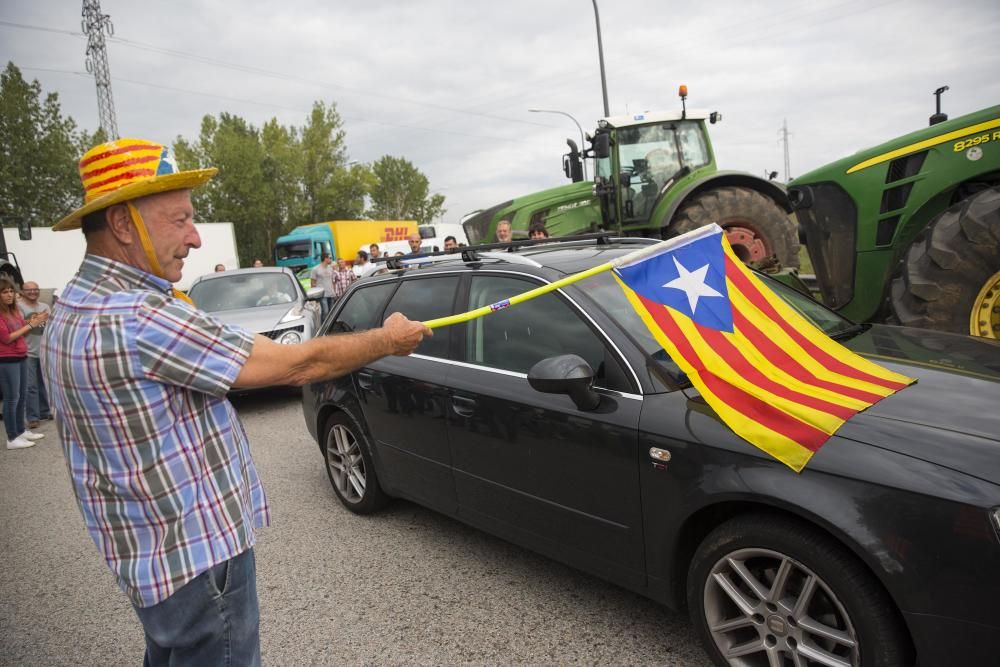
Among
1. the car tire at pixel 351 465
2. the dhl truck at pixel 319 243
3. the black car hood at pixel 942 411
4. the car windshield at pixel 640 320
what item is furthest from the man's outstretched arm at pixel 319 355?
the dhl truck at pixel 319 243

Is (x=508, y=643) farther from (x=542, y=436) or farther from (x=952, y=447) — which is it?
(x=952, y=447)

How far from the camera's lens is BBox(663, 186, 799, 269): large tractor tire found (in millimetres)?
8039

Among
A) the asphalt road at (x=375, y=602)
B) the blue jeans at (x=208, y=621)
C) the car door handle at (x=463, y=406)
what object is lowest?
the asphalt road at (x=375, y=602)

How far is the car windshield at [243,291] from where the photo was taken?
8641 mm

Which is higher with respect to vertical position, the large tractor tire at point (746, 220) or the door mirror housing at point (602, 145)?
the door mirror housing at point (602, 145)

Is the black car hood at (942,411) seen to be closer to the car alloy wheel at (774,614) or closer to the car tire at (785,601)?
the car tire at (785,601)

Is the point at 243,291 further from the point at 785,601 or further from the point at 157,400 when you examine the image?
the point at 785,601

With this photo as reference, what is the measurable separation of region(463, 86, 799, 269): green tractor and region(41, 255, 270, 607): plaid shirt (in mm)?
6775

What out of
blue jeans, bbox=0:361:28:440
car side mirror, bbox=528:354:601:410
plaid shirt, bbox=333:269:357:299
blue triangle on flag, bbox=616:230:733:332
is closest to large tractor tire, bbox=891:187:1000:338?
blue triangle on flag, bbox=616:230:733:332

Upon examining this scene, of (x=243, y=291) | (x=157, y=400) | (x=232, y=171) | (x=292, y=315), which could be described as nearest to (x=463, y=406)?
(x=157, y=400)

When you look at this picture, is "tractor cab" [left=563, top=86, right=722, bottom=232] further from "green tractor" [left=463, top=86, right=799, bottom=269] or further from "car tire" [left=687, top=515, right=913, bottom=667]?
"car tire" [left=687, top=515, right=913, bottom=667]

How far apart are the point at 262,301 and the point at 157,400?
7729 millimetres

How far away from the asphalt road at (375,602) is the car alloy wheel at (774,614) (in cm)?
32

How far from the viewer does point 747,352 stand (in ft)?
8.07
